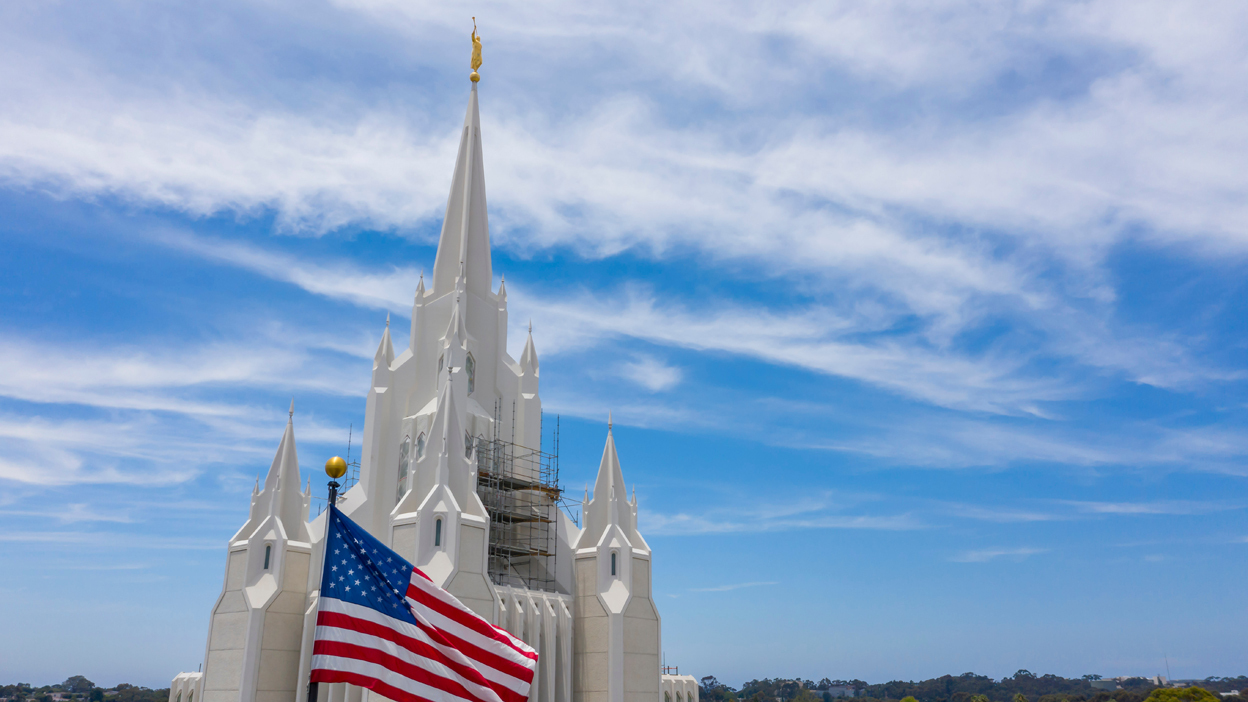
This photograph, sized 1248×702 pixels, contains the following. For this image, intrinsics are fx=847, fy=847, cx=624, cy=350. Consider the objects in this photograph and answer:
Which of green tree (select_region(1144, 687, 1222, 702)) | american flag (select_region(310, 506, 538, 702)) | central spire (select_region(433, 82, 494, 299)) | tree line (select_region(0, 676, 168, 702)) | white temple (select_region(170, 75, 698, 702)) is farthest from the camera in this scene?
tree line (select_region(0, 676, 168, 702))

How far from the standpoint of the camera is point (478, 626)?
541 inches

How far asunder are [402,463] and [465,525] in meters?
7.90

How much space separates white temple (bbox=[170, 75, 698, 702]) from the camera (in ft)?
99.1

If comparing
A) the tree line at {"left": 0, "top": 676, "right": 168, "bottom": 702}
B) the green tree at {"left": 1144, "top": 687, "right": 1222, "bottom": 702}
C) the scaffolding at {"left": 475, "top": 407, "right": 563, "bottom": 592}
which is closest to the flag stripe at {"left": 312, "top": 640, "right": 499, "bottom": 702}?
the scaffolding at {"left": 475, "top": 407, "right": 563, "bottom": 592}

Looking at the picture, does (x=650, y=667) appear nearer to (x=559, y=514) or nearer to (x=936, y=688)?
(x=559, y=514)

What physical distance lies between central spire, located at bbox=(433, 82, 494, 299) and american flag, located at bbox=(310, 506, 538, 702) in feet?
93.4

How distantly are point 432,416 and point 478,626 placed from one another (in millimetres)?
23114

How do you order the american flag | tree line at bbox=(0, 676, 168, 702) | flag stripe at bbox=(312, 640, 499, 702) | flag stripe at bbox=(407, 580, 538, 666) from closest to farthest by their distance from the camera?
flag stripe at bbox=(312, 640, 499, 702), the american flag, flag stripe at bbox=(407, 580, 538, 666), tree line at bbox=(0, 676, 168, 702)

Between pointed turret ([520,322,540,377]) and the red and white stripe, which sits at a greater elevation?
pointed turret ([520,322,540,377])

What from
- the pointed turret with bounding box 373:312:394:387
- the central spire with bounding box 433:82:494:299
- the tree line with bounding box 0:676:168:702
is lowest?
the tree line with bounding box 0:676:168:702

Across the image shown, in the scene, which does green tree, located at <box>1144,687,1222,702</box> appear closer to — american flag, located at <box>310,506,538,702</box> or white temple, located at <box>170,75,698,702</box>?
white temple, located at <box>170,75,698,702</box>

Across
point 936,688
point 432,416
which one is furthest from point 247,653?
point 936,688

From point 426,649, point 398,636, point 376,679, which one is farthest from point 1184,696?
point 376,679

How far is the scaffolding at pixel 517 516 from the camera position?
35875mm
